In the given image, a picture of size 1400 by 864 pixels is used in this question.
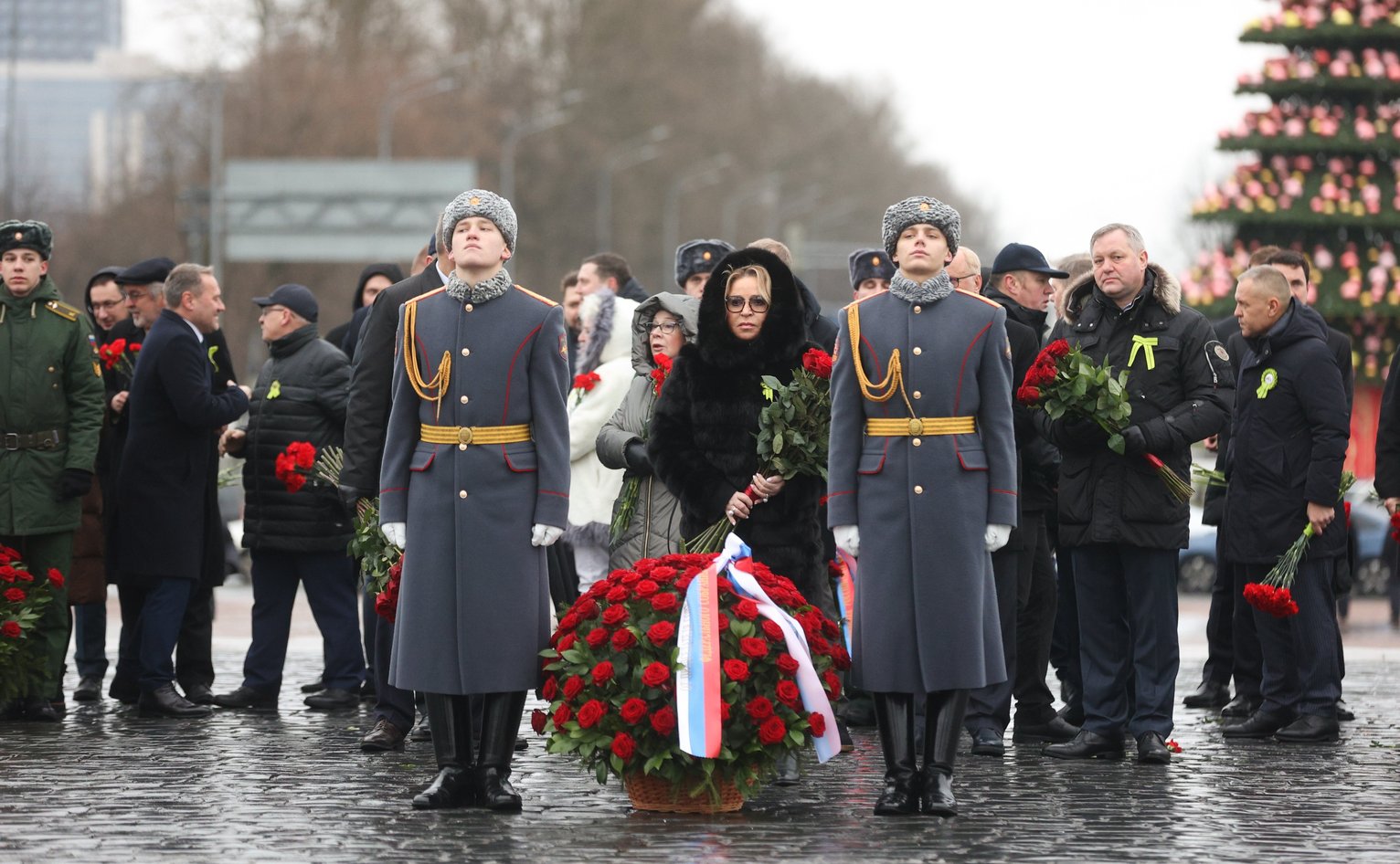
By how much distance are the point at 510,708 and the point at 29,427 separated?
12.7 feet

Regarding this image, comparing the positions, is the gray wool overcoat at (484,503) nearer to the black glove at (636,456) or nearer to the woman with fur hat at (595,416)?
the black glove at (636,456)

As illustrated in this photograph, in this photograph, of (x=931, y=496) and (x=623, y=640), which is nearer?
(x=623, y=640)

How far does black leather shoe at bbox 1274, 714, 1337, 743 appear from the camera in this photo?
10539 millimetres

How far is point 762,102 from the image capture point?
75.1m

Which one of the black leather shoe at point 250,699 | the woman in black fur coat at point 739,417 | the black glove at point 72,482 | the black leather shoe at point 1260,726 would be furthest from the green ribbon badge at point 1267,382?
the black glove at point 72,482

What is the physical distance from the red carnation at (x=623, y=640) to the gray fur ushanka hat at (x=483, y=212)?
4.91 feet

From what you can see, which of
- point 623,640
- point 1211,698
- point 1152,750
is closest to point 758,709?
point 623,640

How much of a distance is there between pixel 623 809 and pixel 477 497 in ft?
4.30

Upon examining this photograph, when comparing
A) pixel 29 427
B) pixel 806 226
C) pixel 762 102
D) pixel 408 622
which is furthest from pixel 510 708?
pixel 806 226

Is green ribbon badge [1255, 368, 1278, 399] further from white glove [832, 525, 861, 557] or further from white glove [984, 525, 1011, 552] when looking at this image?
white glove [832, 525, 861, 557]

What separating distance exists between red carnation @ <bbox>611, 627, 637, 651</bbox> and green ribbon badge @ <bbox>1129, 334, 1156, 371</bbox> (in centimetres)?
296

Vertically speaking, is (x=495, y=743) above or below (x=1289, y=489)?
below

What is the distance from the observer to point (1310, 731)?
34.6ft

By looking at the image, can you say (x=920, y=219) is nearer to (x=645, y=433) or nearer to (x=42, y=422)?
(x=645, y=433)
